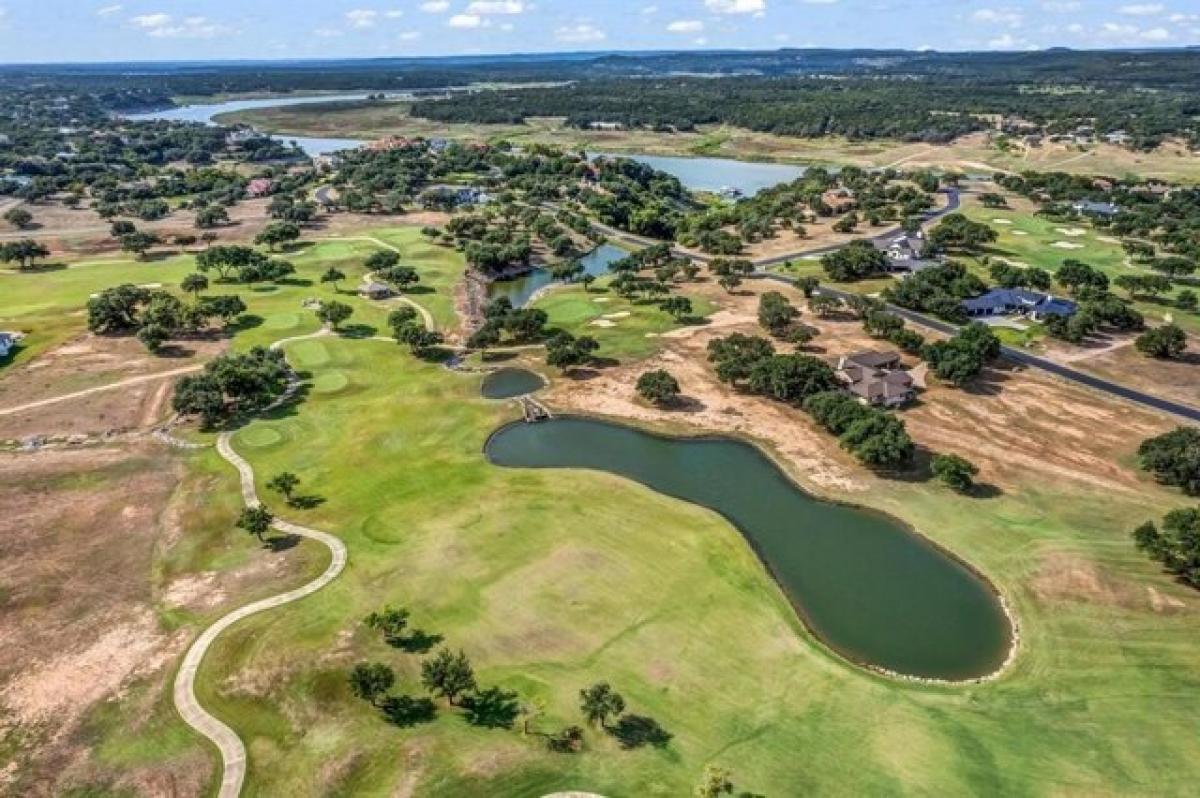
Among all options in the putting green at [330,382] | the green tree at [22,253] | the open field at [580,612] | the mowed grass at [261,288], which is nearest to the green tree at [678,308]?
the open field at [580,612]

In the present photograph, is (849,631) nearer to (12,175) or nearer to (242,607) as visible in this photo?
(242,607)

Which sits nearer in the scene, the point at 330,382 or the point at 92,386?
the point at 92,386

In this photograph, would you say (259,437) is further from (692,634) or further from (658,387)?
(692,634)

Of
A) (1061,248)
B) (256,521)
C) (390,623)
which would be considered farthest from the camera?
(1061,248)

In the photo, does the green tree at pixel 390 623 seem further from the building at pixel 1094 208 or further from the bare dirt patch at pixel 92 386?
the building at pixel 1094 208

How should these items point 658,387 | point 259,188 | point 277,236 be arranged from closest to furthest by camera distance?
1. point 658,387
2. point 277,236
3. point 259,188

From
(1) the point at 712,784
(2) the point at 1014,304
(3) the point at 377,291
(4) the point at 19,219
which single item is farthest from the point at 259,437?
(4) the point at 19,219

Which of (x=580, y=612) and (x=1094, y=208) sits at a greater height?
(x=1094, y=208)
